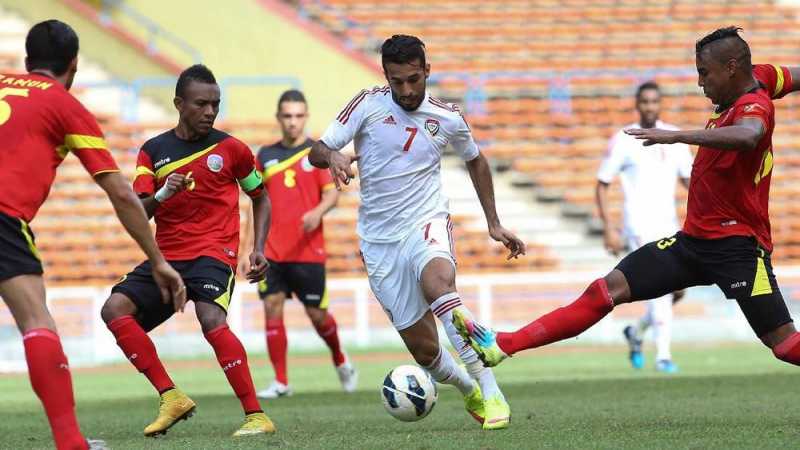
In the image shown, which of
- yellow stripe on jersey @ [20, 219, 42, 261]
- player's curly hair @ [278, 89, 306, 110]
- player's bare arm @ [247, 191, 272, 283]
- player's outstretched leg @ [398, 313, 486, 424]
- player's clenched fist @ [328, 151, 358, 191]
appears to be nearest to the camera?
yellow stripe on jersey @ [20, 219, 42, 261]

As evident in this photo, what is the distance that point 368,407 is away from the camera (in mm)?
10711

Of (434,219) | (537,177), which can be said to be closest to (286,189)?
(434,219)

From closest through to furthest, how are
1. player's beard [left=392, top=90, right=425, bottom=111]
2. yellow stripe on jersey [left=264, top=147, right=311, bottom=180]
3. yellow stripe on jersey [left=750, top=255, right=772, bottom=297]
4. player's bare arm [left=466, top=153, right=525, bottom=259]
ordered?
1. yellow stripe on jersey [left=750, top=255, right=772, bottom=297]
2. player's beard [left=392, top=90, right=425, bottom=111]
3. player's bare arm [left=466, top=153, right=525, bottom=259]
4. yellow stripe on jersey [left=264, top=147, right=311, bottom=180]

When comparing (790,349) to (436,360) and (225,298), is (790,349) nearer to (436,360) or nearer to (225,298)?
(436,360)

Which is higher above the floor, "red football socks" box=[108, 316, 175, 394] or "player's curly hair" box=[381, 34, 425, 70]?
"player's curly hair" box=[381, 34, 425, 70]

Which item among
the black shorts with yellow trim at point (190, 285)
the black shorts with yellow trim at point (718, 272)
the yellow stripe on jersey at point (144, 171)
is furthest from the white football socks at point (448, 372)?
the yellow stripe on jersey at point (144, 171)

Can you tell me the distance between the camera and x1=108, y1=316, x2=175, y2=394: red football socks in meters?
8.52

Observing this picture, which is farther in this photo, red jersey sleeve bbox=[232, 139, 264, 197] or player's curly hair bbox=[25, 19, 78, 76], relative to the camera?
red jersey sleeve bbox=[232, 139, 264, 197]

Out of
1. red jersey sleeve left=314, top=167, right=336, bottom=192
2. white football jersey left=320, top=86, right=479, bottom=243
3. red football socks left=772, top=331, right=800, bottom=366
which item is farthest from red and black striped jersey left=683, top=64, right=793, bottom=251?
red jersey sleeve left=314, top=167, right=336, bottom=192

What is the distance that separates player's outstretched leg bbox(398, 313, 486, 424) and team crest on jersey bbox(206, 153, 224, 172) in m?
1.57

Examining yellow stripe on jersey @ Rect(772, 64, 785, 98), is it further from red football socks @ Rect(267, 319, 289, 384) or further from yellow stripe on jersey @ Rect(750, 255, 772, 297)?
red football socks @ Rect(267, 319, 289, 384)

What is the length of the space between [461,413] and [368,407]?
1067mm

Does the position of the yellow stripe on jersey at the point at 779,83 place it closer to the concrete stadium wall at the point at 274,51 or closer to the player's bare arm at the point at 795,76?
the player's bare arm at the point at 795,76

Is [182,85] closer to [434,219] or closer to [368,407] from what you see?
[434,219]
